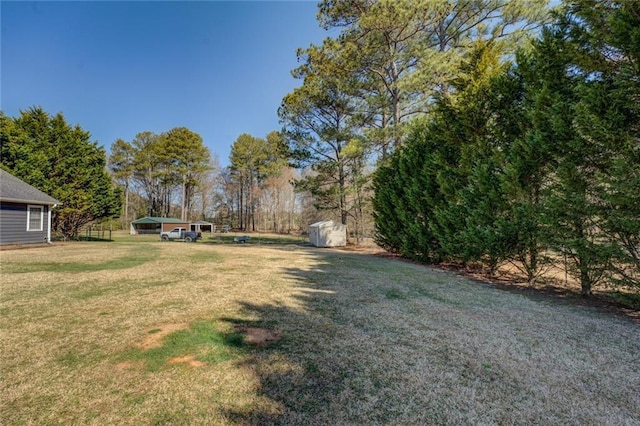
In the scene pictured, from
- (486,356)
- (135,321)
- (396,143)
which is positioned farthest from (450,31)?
(135,321)

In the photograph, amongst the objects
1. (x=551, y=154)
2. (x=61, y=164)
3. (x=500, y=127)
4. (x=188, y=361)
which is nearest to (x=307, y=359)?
(x=188, y=361)

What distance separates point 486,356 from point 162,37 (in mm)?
16556

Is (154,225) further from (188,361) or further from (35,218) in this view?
(188,361)

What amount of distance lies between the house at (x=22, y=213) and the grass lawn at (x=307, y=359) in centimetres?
1035

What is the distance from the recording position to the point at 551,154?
19.1ft

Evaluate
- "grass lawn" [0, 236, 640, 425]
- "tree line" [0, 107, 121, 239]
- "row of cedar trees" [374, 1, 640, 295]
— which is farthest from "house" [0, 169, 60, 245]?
"row of cedar trees" [374, 1, 640, 295]

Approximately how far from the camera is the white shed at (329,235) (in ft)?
62.0

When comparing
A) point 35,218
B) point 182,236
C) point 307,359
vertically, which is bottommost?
point 307,359

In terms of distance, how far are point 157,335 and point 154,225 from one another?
1459 inches

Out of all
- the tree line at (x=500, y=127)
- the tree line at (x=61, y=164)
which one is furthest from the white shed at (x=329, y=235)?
the tree line at (x=61, y=164)

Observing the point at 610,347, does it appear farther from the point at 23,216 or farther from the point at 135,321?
the point at 23,216

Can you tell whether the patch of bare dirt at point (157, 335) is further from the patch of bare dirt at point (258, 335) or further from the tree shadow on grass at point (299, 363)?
the patch of bare dirt at point (258, 335)

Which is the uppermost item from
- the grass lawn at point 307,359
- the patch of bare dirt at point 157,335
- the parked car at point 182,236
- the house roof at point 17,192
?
the house roof at point 17,192

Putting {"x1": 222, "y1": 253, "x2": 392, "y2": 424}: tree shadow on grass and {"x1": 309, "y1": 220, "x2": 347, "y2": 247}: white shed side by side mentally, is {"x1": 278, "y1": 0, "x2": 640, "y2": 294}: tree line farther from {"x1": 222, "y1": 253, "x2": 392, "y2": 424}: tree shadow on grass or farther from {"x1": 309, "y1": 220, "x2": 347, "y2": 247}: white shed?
{"x1": 222, "y1": 253, "x2": 392, "y2": 424}: tree shadow on grass
